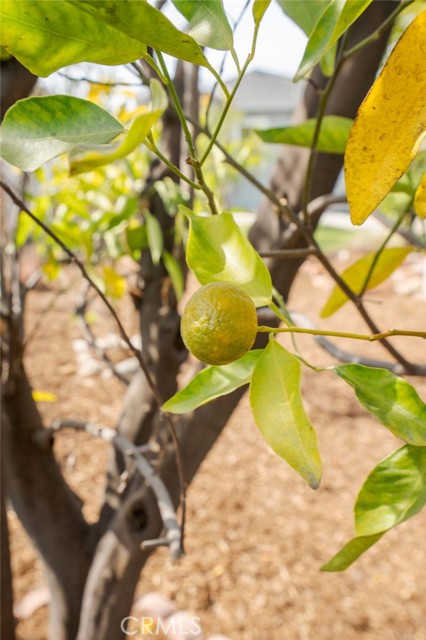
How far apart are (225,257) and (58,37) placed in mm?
145

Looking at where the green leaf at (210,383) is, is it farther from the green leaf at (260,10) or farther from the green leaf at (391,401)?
the green leaf at (260,10)

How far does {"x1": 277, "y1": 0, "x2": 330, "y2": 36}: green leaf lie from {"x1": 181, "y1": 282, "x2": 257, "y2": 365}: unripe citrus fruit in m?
0.27

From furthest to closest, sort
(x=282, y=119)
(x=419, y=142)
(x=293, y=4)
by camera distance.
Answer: (x=282, y=119), (x=293, y=4), (x=419, y=142)

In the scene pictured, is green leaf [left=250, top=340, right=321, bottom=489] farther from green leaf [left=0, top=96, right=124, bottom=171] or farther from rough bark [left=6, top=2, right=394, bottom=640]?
rough bark [left=6, top=2, right=394, bottom=640]

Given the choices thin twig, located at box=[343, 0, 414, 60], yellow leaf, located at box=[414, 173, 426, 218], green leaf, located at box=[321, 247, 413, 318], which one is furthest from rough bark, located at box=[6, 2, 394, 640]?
yellow leaf, located at box=[414, 173, 426, 218]

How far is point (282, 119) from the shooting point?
15227 mm

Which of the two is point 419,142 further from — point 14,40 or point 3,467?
point 3,467

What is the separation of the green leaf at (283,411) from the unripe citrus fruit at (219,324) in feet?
0.13

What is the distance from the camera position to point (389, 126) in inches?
10.8

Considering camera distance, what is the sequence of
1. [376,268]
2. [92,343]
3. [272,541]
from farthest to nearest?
[272,541], [92,343], [376,268]

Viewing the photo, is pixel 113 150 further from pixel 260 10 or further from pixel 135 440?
pixel 135 440

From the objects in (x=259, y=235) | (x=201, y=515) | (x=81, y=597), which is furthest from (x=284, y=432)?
(x=201, y=515)

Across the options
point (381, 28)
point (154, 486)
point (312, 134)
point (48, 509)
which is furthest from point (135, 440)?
point (381, 28)

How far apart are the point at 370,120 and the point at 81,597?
1202 mm
